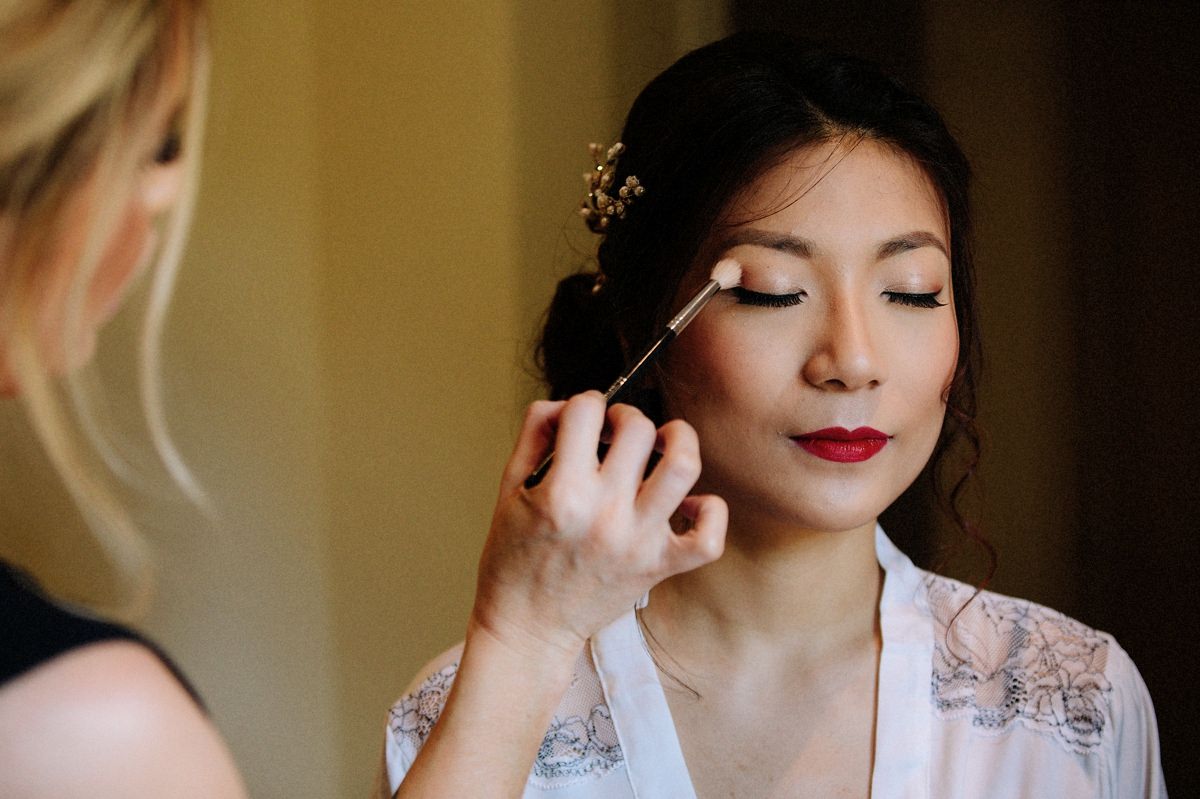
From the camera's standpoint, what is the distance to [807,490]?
3.13ft

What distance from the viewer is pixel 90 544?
29.4 inches

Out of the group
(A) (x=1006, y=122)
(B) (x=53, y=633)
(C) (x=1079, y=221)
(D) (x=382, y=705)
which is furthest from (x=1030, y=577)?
(B) (x=53, y=633)

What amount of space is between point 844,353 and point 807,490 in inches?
4.6

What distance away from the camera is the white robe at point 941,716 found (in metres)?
1.00

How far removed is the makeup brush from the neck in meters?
0.23

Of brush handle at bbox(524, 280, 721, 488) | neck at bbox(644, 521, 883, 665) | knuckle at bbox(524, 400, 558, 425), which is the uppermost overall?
brush handle at bbox(524, 280, 721, 488)

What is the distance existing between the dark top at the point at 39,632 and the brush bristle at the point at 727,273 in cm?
54

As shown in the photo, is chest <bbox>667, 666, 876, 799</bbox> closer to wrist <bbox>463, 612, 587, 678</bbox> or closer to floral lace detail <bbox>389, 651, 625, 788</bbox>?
floral lace detail <bbox>389, 651, 625, 788</bbox>

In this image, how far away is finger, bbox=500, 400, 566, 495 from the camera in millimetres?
833

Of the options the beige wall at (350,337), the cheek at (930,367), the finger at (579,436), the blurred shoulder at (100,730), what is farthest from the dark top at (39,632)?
the cheek at (930,367)

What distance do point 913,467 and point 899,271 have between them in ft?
0.55

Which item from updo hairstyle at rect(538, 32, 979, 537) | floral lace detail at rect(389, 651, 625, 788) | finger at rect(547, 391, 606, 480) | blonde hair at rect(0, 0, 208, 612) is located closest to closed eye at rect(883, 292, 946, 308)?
updo hairstyle at rect(538, 32, 979, 537)

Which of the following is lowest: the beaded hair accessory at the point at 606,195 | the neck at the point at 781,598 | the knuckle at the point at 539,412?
the neck at the point at 781,598

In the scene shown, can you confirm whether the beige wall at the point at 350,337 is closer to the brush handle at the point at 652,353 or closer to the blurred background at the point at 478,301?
the blurred background at the point at 478,301
